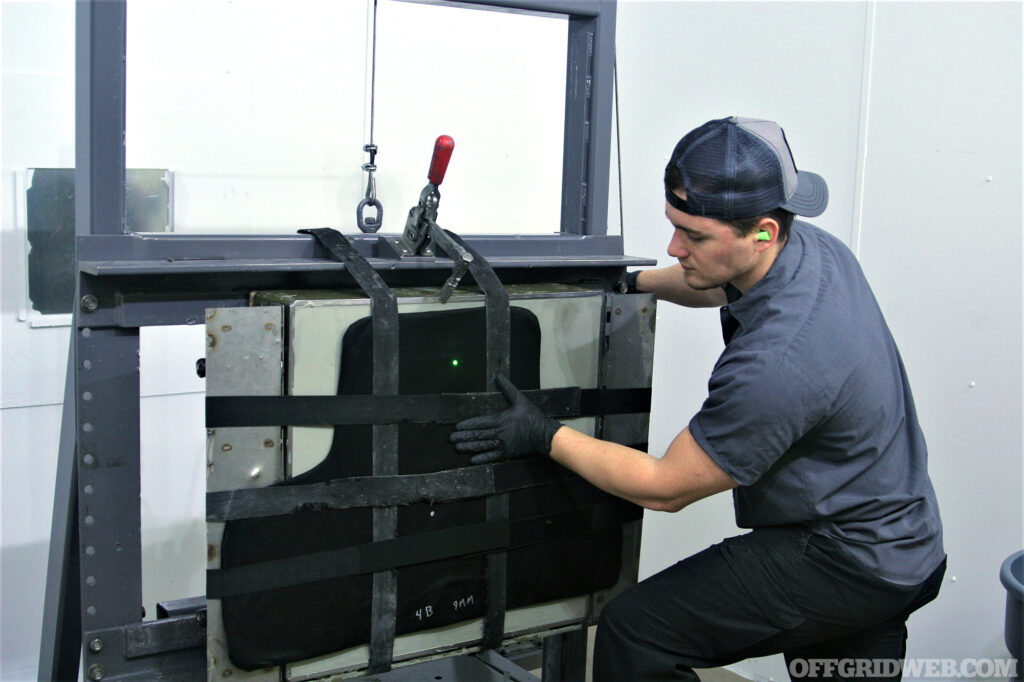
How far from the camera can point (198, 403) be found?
8.36 ft

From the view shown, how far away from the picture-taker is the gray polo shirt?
145cm

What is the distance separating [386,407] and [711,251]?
1.79 feet

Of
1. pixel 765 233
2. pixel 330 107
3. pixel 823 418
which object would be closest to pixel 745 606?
pixel 823 418

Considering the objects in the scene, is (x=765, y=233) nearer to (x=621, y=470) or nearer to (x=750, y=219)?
(x=750, y=219)

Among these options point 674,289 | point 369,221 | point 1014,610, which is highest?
point 369,221

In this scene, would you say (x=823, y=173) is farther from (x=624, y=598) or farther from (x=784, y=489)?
(x=624, y=598)

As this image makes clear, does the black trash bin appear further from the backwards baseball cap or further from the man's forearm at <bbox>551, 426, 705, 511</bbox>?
the backwards baseball cap

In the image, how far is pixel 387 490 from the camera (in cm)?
152

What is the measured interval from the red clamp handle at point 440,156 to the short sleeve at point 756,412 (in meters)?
0.54

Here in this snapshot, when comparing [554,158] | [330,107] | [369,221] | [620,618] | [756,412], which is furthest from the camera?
[554,158]

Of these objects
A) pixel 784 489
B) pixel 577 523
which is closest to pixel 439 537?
pixel 577 523

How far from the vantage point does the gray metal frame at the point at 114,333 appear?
1.42 m

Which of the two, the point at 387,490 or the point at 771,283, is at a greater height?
the point at 771,283

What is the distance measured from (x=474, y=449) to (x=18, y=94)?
1.40 meters
